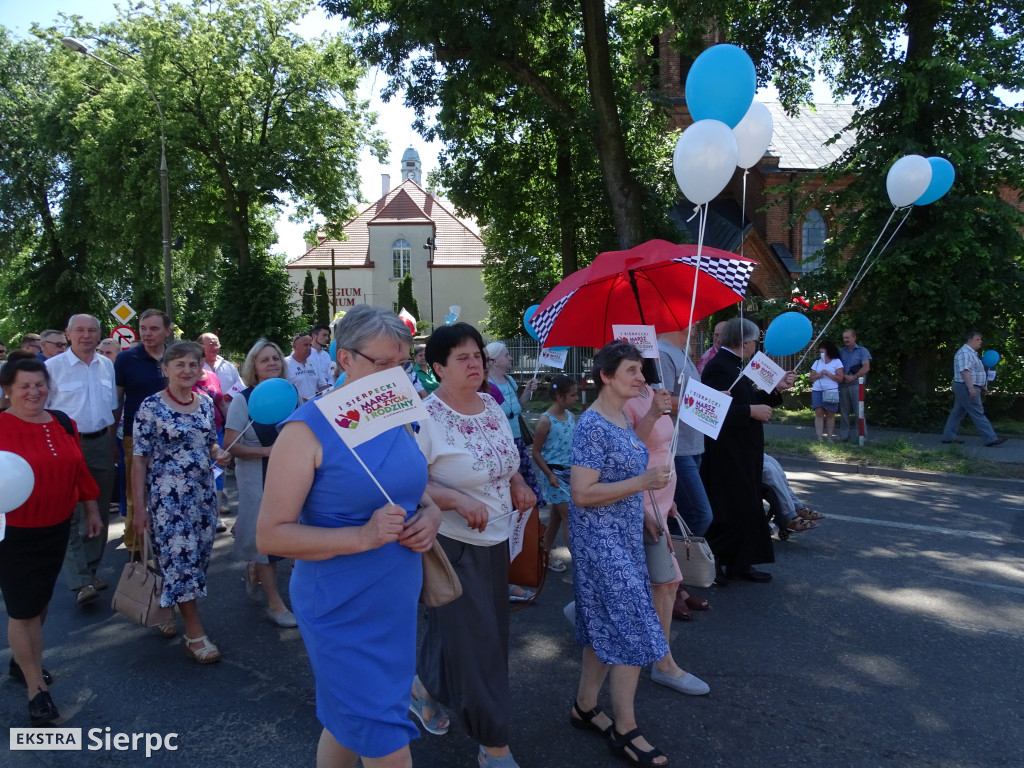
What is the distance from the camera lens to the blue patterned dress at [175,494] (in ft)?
14.8

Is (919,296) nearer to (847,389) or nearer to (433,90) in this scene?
(847,389)

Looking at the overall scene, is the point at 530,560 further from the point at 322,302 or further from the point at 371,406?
the point at 322,302

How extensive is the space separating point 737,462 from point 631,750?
2591mm

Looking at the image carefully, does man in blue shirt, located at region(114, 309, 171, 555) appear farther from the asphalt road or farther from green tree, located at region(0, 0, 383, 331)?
green tree, located at region(0, 0, 383, 331)

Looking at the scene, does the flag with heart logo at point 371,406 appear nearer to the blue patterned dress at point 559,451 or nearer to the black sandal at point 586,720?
the black sandal at point 586,720

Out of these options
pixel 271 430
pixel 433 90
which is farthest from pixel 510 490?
pixel 433 90

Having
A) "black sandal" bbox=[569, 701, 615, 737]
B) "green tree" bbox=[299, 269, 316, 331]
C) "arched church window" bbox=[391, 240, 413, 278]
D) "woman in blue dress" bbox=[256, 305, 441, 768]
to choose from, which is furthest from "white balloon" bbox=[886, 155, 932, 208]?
"arched church window" bbox=[391, 240, 413, 278]

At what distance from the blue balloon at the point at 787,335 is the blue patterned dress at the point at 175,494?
412cm

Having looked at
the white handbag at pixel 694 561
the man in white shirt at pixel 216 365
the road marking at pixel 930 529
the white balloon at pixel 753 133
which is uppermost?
the white balloon at pixel 753 133

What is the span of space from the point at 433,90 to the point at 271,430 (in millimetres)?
13956

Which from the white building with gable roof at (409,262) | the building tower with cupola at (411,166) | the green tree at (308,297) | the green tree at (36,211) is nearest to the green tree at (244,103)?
the green tree at (36,211)

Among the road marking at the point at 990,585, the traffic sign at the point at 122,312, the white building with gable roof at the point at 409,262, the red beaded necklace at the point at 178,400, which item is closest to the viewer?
the red beaded necklace at the point at 178,400

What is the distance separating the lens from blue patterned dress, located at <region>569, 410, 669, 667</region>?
335 cm

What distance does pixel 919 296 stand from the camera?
1554 centimetres
